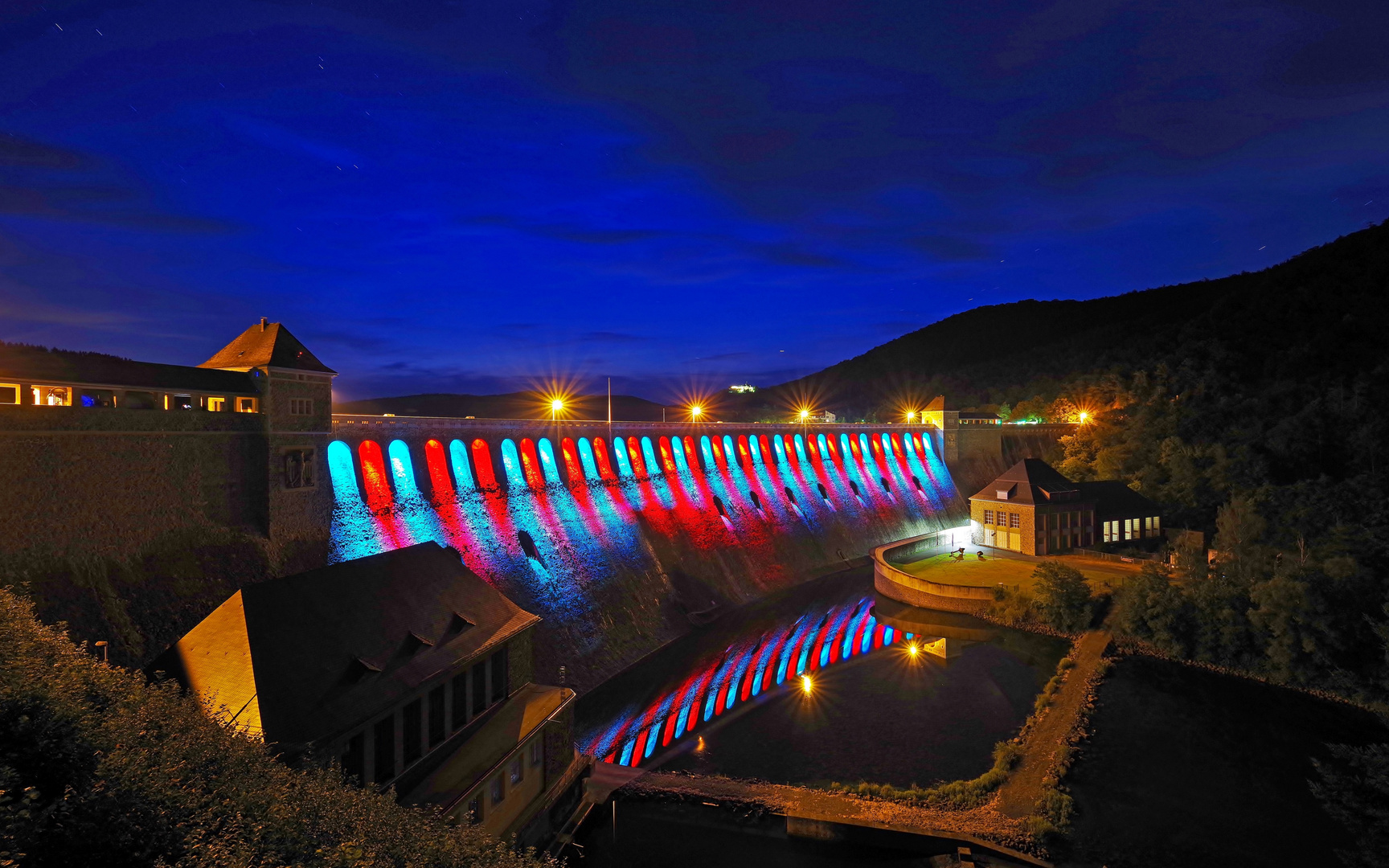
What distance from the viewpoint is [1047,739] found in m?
21.9

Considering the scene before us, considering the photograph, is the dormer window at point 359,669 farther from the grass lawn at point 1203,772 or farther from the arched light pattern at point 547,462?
the arched light pattern at point 547,462

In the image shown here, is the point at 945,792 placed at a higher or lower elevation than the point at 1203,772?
higher

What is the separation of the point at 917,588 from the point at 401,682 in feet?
106

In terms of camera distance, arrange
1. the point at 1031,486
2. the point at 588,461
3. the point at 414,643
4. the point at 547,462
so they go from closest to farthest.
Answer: the point at 414,643 < the point at 547,462 < the point at 588,461 < the point at 1031,486

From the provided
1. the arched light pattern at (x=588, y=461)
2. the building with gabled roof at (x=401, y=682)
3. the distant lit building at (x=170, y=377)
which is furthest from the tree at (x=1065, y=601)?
the distant lit building at (x=170, y=377)

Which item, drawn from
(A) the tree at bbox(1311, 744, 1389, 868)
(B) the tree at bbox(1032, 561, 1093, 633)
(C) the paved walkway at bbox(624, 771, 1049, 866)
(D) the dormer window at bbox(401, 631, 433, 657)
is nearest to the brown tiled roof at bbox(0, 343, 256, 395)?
(D) the dormer window at bbox(401, 631, 433, 657)

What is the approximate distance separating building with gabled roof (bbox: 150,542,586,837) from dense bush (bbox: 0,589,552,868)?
55.6 inches

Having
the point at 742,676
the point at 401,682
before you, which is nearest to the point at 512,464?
the point at 742,676

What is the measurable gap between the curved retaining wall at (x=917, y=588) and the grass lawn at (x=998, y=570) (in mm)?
865

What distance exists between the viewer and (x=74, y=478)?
18562 mm

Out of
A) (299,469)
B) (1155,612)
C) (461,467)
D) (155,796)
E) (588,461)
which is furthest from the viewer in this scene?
(588,461)

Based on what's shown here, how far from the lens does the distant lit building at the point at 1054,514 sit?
44906 mm

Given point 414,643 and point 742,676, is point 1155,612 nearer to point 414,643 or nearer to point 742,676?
point 742,676

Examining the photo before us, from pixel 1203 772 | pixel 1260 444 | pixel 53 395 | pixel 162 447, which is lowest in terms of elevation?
pixel 1203 772
